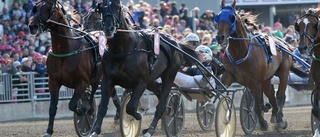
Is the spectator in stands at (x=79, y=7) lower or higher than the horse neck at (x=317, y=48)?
higher

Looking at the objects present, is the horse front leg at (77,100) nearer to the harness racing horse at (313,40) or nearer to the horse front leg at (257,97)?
the horse front leg at (257,97)

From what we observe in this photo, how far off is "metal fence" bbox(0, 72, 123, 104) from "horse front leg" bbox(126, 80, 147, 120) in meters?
7.00

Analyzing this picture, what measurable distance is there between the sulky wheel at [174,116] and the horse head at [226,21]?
1081 millimetres

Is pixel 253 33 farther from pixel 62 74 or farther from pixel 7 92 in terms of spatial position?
pixel 7 92

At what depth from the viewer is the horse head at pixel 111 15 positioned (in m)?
11.0

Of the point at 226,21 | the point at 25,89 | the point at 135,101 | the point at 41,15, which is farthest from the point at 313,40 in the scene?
the point at 25,89

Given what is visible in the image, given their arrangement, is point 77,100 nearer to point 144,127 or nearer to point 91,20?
point 91,20

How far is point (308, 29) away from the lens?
12016 mm

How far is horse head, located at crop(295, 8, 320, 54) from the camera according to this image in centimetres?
1193

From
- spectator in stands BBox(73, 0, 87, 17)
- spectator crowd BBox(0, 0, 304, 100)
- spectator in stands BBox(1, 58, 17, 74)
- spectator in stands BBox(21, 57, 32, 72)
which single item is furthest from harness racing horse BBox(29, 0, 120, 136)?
spectator in stands BBox(73, 0, 87, 17)

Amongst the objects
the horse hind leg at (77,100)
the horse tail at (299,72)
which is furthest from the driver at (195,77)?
the horse tail at (299,72)

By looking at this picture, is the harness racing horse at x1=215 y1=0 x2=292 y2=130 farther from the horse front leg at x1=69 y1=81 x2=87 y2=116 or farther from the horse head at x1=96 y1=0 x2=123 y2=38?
the horse head at x1=96 y1=0 x2=123 y2=38

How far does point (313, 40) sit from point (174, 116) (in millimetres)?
2479

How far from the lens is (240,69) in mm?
14125
